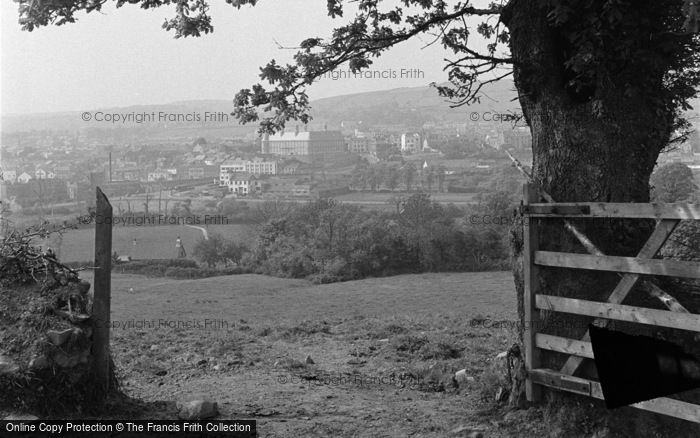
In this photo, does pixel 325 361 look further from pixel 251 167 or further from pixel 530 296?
pixel 251 167

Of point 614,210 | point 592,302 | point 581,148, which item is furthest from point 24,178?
point 614,210

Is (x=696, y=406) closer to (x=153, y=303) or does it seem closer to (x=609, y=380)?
(x=609, y=380)

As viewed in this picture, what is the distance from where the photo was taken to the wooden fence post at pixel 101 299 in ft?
23.7

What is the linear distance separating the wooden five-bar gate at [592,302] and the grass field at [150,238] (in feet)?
62.0

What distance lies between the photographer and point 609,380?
117cm

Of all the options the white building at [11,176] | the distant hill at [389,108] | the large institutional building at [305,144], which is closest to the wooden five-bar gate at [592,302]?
the white building at [11,176]

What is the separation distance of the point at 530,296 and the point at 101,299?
15.9 ft

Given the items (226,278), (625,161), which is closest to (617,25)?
(625,161)

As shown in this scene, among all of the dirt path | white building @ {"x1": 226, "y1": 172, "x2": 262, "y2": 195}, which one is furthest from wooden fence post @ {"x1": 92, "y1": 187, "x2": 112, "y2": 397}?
white building @ {"x1": 226, "y1": 172, "x2": 262, "y2": 195}

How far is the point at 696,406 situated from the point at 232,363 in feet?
22.6

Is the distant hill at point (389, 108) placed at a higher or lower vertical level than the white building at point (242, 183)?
higher

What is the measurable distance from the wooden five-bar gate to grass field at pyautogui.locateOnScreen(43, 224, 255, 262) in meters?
18.9

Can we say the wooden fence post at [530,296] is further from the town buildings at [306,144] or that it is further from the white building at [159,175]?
the town buildings at [306,144]

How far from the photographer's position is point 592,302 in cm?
632
